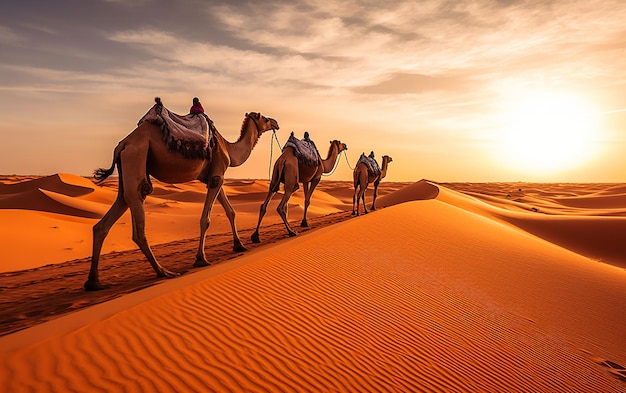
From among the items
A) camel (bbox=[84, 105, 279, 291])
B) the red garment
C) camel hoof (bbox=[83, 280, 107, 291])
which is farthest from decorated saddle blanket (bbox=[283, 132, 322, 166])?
camel hoof (bbox=[83, 280, 107, 291])

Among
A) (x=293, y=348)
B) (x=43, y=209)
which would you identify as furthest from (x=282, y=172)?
(x=43, y=209)

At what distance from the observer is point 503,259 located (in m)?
8.50

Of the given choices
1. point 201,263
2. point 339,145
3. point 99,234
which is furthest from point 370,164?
point 99,234

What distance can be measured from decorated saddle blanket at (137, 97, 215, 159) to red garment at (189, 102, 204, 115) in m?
0.18

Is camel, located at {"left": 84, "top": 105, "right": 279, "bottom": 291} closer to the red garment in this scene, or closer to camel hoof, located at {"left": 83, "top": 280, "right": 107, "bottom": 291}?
camel hoof, located at {"left": 83, "top": 280, "right": 107, "bottom": 291}

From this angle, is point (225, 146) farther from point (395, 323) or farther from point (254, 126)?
point (395, 323)

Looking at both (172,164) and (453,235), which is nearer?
(172,164)

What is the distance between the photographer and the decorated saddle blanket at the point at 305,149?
12.2 m

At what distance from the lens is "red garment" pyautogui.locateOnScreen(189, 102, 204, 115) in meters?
7.48

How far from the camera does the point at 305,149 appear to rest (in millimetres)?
12516

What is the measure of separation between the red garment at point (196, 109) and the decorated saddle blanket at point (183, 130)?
18cm

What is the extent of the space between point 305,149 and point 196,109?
212 inches

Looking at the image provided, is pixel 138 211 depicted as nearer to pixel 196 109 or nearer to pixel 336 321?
pixel 196 109

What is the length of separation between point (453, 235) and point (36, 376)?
29.9ft
